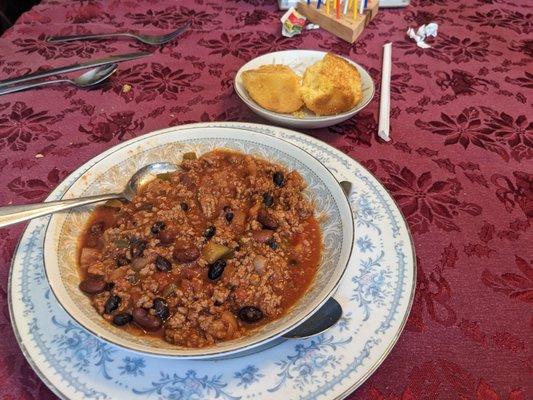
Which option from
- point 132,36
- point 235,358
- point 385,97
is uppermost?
point 132,36

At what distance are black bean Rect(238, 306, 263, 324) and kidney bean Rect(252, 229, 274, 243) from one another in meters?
0.29

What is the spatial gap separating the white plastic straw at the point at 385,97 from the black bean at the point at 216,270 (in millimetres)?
1234

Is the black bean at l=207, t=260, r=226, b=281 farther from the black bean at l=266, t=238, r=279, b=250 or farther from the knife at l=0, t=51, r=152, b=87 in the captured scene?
the knife at l=0, t=51, r=152, b=87

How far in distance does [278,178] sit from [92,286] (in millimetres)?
840

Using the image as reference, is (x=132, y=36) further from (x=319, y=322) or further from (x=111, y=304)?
(x=319, y=322)

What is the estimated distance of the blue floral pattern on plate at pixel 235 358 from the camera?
4.39ft

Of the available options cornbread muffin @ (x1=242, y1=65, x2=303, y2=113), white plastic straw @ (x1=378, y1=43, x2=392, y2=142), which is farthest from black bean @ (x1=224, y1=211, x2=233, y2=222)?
white plastic straw @ (x1=378, y1=43, x2=392, y2=142)

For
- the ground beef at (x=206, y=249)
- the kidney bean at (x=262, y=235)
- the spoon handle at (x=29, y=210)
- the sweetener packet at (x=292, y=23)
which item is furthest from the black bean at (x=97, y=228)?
Answer: the sweetener packet at (x=292, y=23)

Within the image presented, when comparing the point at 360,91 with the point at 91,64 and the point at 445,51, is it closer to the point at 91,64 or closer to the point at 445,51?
the point at 445,51

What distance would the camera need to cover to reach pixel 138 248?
5.50 feet

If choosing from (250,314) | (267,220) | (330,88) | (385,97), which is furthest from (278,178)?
(385,97)

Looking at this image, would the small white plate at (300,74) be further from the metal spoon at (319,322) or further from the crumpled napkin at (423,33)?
the metal spoon at (319,322)

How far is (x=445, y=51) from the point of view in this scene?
3029mm

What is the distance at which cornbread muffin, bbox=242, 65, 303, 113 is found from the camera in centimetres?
239
